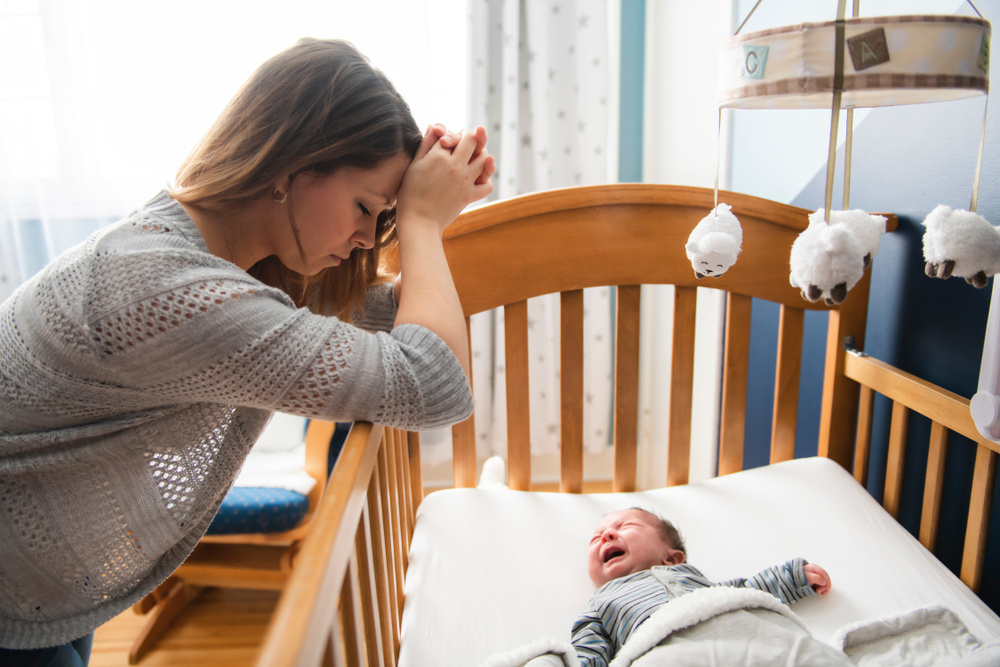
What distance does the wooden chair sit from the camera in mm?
1695

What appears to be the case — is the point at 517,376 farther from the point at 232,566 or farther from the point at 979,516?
the point at 232,566

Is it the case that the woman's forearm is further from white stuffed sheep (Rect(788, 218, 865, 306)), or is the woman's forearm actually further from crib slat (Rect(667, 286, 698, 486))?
crib slat (Rect(667, 286, 698, 486))

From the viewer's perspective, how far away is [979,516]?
94cm

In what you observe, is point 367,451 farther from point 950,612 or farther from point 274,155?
point 950,612

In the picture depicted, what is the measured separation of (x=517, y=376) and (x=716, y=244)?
1.70 ft

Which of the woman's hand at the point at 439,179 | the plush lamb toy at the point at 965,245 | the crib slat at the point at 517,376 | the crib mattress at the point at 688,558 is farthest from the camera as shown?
the crib slat at the point at 517,376

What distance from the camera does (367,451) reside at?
0.67 metres

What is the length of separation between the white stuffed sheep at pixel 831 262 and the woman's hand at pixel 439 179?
1.29ft

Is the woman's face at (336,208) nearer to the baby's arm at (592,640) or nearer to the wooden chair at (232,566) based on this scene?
the baby's arm at (592,640)

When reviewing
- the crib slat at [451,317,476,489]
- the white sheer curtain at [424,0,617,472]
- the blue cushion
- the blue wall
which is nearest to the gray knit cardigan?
the crib slat at [451,317,476,489]

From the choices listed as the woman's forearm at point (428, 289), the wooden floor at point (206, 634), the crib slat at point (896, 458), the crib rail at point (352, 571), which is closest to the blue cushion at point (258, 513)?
the wooden floor at point (206, 634)

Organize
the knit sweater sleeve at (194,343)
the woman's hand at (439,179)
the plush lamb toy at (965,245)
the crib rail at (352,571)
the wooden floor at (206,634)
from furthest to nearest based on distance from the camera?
the wooden floor at (206,634) < the woman's hand at (439,179) < the plush lamb toy at (965,245) < the knit sweater sleeve at (194,343) < the crib rail at (352,571)

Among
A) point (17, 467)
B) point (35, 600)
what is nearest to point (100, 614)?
point (35, 600)

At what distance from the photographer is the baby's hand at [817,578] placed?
3.04 ft
